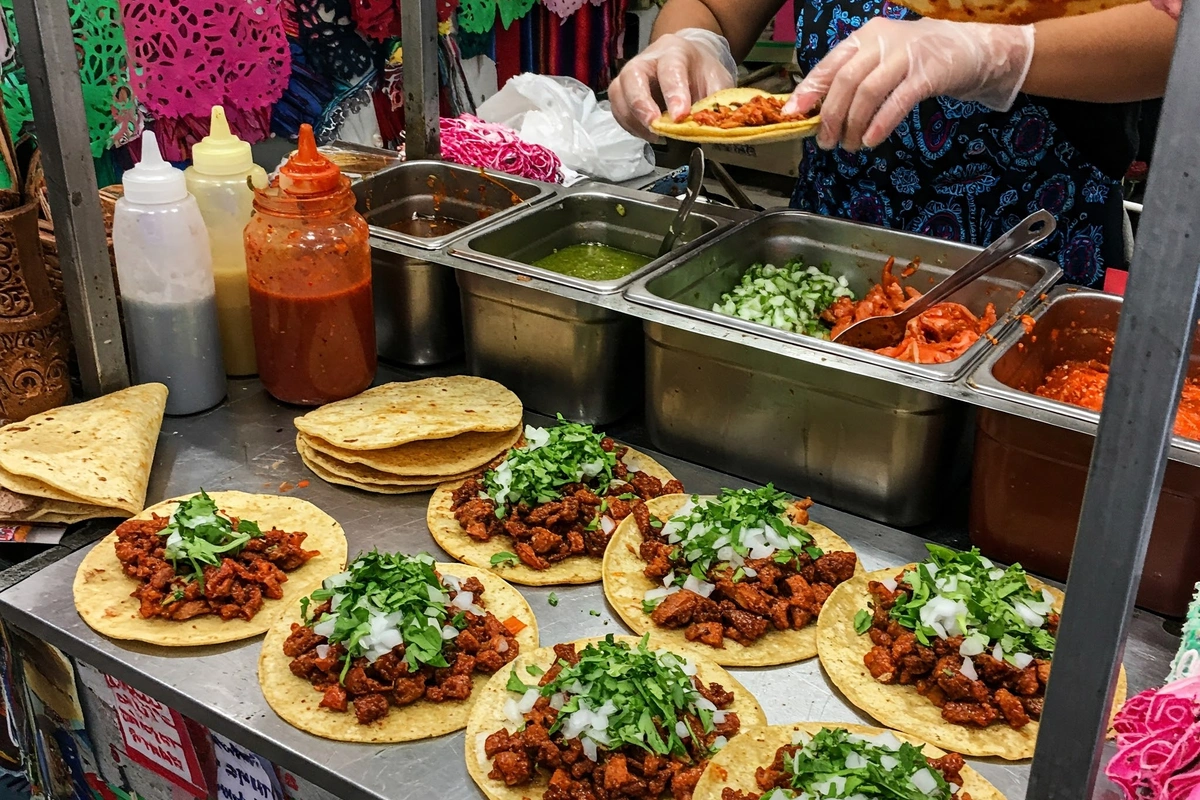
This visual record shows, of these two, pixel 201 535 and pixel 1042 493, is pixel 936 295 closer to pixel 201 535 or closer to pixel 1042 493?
pixel 1042 493

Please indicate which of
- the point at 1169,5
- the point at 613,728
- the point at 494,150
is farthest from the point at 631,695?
the point at 494,150

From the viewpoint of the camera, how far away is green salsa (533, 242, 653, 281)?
292 cm

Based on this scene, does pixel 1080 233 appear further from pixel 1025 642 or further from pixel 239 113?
pixel 239 113

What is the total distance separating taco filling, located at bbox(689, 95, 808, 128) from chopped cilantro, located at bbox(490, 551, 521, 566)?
114cm

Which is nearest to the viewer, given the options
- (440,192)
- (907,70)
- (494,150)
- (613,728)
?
(613,728)

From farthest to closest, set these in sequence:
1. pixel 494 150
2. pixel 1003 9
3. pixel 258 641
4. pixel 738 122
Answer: pixel 494 150 → pixel 738 122 → pixel 258 641 → pixel 1003 9

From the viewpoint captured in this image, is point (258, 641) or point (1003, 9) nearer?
point (1003, 9)


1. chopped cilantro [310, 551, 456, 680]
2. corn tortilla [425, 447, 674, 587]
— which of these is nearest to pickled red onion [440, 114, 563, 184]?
corn tortilla [425, 447, 674, 587]

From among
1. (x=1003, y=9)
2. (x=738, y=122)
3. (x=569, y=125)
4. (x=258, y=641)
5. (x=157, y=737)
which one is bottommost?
(x=157, y=737)

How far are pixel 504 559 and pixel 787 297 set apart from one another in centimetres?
105

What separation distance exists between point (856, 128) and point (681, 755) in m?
1.47

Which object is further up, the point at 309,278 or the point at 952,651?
the point at 309,278

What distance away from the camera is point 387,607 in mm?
1851

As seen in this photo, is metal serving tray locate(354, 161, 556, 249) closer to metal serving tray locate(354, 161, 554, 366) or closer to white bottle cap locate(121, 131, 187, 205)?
metal serving tray locate(354, 161, 554, 366)
